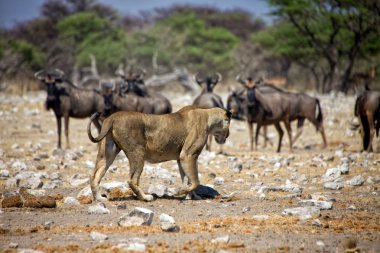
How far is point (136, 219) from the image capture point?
27.4 ft

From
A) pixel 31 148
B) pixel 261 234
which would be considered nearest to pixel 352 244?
pixel 261 234

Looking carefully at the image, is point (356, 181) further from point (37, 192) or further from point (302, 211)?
point (37, 192)

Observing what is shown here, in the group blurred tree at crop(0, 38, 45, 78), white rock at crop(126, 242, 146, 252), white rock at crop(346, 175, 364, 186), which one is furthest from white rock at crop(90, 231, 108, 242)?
blurred tree at crop(0, 38, 45, 78)

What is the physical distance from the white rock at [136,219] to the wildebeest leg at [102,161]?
168 centimetres

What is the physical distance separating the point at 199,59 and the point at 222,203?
4456 cm

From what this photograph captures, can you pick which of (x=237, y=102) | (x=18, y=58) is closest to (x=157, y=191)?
(x=237, y=102)

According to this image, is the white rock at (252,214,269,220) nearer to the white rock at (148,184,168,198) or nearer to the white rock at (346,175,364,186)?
the white rock at (148,184,168,198)

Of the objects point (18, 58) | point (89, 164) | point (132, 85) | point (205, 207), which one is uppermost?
point (18, 58)

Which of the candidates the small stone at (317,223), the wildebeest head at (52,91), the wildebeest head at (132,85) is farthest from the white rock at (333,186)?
the wildebeest head at (52,91)

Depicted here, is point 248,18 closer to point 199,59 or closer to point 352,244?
point 199,59

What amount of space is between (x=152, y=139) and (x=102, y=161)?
831mm

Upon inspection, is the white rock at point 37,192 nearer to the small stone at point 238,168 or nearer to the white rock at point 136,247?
the white rock at point 136,247

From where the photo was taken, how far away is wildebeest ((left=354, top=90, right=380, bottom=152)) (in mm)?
18234

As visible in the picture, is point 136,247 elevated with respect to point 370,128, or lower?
lower
